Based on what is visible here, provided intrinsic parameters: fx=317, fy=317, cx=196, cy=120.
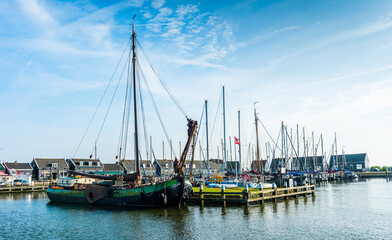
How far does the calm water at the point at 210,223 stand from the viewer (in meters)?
22.8

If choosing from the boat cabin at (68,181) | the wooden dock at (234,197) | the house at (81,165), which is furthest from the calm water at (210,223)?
the house at (81,165)

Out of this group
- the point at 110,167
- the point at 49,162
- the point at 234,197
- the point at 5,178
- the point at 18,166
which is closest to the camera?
the point at 234,197

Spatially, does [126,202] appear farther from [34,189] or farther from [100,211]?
[34,189]

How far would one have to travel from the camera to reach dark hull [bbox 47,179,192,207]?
3397cm

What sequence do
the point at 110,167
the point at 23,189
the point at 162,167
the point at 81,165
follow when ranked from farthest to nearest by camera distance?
the point at 162,167
the point at 110,167
the point at 81,165
the point at 23,189

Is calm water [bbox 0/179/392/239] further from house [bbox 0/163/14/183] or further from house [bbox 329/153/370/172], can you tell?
house [bbox 329/153/370/172]

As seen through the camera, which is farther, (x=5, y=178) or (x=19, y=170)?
(x=19, y=170)

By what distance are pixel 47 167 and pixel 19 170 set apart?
22.5ft

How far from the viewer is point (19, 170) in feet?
275

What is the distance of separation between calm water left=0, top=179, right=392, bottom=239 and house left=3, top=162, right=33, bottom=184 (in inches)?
1908

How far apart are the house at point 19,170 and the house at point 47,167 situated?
5.56ft

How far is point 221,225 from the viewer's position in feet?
83.9

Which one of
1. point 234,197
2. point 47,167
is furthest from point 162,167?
point 234,197

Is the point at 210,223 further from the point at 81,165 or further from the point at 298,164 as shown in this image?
the point at 81,165
